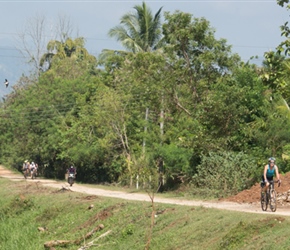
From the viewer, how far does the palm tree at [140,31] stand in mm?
53000

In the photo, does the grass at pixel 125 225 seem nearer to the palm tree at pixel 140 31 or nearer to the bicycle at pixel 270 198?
the bicycle at pixel 270 198

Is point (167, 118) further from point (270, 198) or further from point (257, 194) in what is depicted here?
point (270, 198)

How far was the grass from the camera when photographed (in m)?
15.1

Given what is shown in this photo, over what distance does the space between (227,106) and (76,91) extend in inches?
1016

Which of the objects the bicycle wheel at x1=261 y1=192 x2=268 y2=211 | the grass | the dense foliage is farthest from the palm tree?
the bicycle wheel at x1=261 y1=192 x2=268 y2=211

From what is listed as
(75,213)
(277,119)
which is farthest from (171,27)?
(75,213)

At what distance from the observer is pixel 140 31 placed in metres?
53.6

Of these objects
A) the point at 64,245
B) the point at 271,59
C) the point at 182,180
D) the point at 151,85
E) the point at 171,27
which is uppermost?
the point at 171,27

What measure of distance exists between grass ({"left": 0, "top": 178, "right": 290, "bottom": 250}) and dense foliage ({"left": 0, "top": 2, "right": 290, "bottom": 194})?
3.58 m

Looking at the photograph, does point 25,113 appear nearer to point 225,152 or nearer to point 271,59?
point 225,152

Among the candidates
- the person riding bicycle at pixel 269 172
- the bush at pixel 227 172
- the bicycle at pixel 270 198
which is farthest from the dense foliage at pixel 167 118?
the bicycle at pixel 270 198

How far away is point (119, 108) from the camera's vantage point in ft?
145

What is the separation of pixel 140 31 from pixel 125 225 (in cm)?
3474

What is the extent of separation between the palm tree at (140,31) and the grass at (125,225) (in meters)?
23.1
